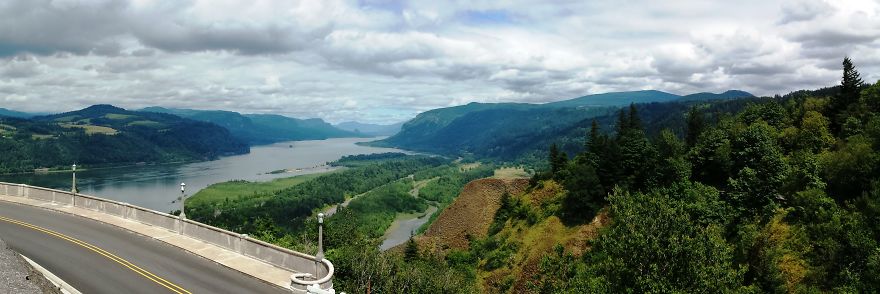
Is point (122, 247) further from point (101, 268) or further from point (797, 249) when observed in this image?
point (797, 249)

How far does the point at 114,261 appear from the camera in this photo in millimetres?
26141

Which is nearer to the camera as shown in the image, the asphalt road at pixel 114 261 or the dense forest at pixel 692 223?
the asphalt road at pixel 114 261

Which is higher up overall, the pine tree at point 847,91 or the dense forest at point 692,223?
the pine tree at point 847,91

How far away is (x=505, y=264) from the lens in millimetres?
65312

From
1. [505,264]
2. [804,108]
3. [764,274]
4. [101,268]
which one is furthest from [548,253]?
→ [101,268]

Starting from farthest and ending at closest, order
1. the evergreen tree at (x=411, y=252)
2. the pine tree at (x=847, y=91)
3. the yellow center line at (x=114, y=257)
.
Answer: the evergreen tree at (x=411, y=252), the pine tree at (x=847, y=91), the yellow center line at (x=114, y=257)

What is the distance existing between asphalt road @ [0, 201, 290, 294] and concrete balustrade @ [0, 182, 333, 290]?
158cm

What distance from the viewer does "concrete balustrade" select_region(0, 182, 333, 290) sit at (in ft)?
77.2

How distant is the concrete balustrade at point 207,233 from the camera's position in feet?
77.2

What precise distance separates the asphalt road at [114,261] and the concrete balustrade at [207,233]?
1.58 m

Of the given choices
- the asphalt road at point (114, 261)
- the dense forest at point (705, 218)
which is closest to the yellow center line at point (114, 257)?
the asphalt road at point (114, 261)

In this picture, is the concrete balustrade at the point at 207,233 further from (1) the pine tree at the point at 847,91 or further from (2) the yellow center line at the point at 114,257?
(1) the pine tree at the point at 847,91

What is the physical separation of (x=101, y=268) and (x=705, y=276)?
103 feet

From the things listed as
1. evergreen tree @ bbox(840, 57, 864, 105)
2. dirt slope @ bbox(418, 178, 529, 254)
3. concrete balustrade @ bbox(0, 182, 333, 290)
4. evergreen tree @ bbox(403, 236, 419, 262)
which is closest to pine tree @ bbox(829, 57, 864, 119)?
evergreen tree @ bbox(840, 57, 864, 105)
